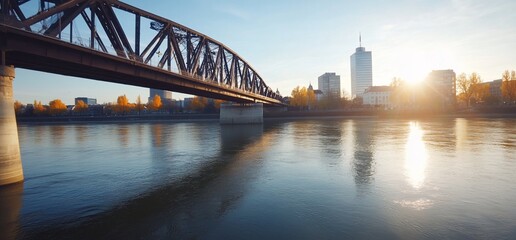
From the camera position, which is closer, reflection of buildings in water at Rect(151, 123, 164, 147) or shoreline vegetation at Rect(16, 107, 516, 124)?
reflection of buildings in water at Rect(151, 123, 164, 147)

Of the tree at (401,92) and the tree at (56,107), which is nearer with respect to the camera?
the tree at (401,92)

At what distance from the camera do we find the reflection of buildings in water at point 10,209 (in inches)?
409

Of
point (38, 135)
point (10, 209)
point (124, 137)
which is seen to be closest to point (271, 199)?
point (10, 209)

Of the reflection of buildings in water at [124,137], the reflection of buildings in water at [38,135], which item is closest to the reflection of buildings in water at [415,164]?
the reflection of buildings in water at [124,137]

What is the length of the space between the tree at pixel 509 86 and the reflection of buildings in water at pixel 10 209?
445 feet

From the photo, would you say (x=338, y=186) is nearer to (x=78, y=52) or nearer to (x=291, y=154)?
(x=291, y=154)

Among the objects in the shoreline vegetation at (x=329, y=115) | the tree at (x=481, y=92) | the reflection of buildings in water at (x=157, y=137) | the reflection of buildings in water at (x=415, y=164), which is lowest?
the reflection of buildings in water at (x=415, y=164)

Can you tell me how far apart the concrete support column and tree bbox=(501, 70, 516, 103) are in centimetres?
13588

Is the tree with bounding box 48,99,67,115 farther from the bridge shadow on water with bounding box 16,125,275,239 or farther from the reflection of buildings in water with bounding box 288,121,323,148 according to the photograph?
the bridge shadow on water with bounding box 16,125,275,239

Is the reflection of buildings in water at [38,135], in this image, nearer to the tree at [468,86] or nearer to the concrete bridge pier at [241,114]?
the concrete bridge pier at [241,114]

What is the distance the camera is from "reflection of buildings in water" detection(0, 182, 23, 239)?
10398mm

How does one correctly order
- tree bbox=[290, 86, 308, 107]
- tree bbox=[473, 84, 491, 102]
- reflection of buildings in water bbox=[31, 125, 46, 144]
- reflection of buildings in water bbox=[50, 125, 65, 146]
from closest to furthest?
reflection of buildings in water bbox=[50, 125, 65, 146]
reflection of buildings in water bbox=[31, 125, 46, 144]
tree bbox=[473, 84, 491, 102]
tree bbox=[290, 86, 308, 107]

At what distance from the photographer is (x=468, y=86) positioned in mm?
111562

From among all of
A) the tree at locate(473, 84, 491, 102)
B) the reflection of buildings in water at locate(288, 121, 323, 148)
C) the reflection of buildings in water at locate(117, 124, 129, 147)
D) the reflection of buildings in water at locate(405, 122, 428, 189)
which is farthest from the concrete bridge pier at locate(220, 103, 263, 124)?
the tree at locate(473, 84, 491, 102)
